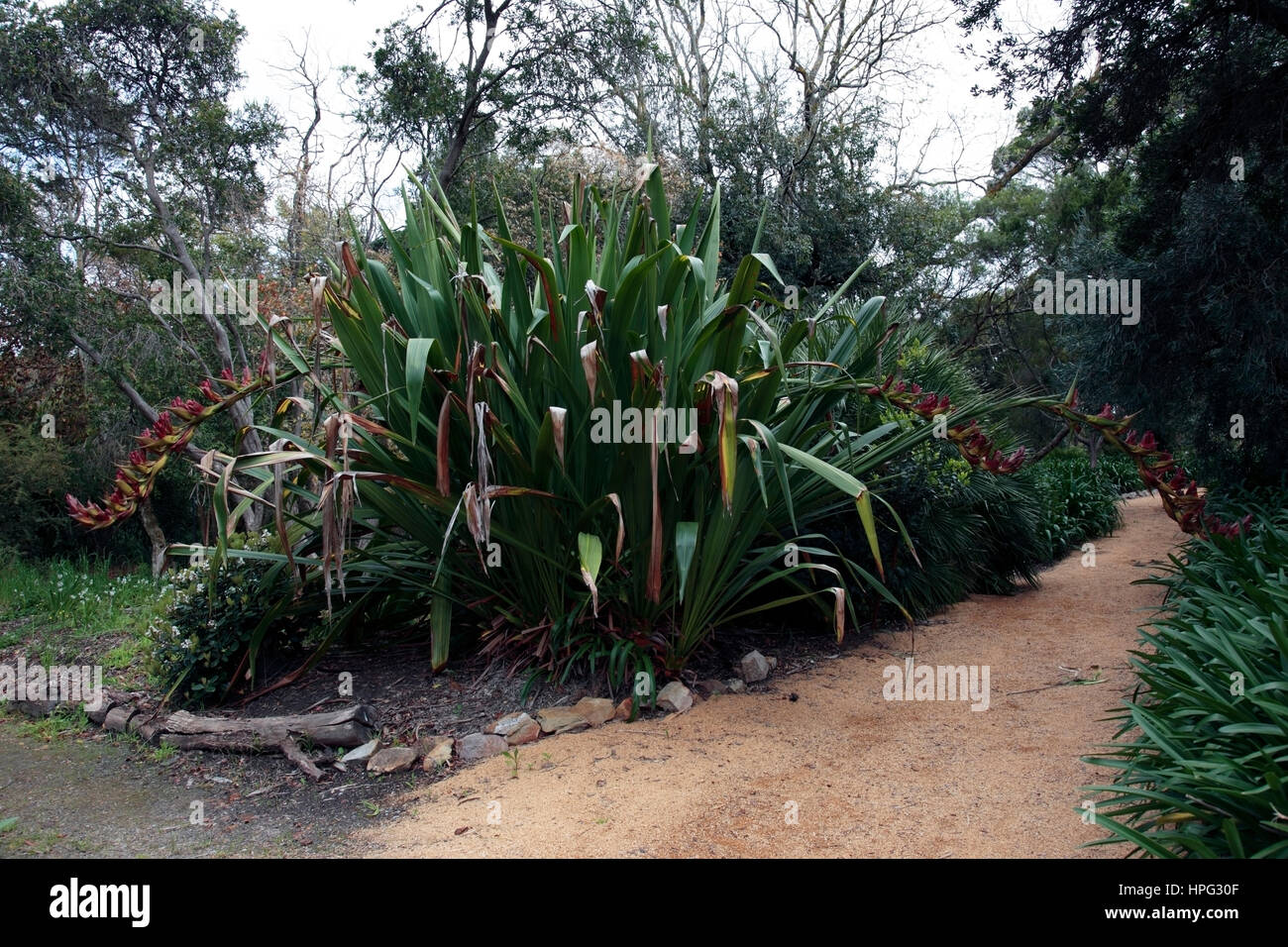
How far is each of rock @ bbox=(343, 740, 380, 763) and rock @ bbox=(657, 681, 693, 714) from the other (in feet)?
4.53

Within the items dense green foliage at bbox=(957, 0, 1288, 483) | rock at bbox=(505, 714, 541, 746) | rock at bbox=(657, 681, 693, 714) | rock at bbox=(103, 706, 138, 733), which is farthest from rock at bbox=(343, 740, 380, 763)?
dense green foliage at bbox=(957, 0, 1288, 483)

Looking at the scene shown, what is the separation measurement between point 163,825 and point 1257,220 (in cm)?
770

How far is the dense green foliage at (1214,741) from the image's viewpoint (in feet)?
7.63

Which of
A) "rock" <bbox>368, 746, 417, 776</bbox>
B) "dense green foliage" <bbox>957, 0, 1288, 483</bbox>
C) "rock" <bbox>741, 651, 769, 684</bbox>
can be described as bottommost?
"rock" <bbox>368, 746, 417, 776</bbox>

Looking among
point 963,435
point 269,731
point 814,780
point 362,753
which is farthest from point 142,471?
point 963,435

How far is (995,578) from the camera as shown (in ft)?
22.8

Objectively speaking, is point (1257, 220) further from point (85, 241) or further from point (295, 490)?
point (85, 241)

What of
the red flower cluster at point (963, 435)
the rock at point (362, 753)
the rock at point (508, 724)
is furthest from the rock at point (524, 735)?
the red flower cluster at point (963, 435)

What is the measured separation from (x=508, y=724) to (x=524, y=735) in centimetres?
9

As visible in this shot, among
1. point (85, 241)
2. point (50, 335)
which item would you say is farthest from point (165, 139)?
point (50, 335)

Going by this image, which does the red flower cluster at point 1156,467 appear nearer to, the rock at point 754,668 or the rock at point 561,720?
the rock at point 754,668

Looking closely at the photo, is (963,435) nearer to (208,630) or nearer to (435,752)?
(435,752)

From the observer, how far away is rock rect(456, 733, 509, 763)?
3966 mm

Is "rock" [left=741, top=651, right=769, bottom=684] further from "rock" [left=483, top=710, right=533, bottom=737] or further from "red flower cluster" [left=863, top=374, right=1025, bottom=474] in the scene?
"red flower cluster" [left=863, top=374, right=1025, bottom=474]
